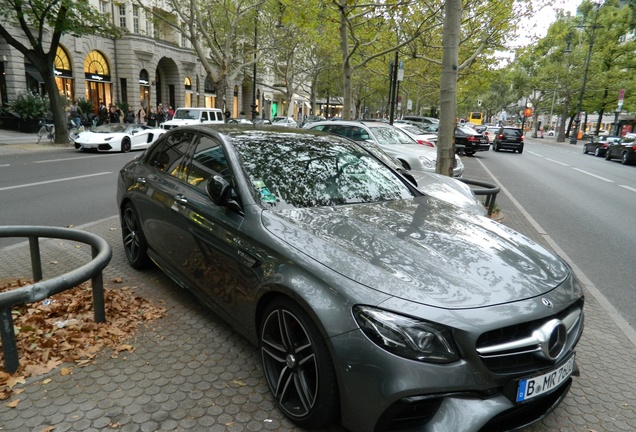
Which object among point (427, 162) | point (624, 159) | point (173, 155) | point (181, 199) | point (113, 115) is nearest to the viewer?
point (181, 199)

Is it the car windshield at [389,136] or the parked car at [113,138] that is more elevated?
the car windshield at [389,136]

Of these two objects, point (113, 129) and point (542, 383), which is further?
point (113, 129)

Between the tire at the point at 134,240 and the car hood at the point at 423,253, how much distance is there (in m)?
2.23

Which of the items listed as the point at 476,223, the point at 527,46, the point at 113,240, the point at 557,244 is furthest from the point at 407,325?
the point at 527,46

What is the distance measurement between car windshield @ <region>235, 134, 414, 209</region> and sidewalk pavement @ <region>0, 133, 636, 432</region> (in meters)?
1.21

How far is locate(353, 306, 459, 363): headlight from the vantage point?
6.74ft

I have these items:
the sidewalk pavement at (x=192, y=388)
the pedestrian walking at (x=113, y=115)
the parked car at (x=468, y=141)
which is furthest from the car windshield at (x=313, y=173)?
the pedestrian walking at (x=113, y=115)

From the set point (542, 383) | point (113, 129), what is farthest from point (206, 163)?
point (113, 129)

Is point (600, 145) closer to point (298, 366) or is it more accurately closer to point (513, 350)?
point (513, 350)

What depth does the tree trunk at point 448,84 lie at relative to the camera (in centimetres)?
723

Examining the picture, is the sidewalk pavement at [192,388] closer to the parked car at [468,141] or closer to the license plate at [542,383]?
the license plate at [542,383]

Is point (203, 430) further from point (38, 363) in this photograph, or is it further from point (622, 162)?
point (622, 162)

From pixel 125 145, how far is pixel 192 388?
1678 centimetres

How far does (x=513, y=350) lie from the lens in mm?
2156
